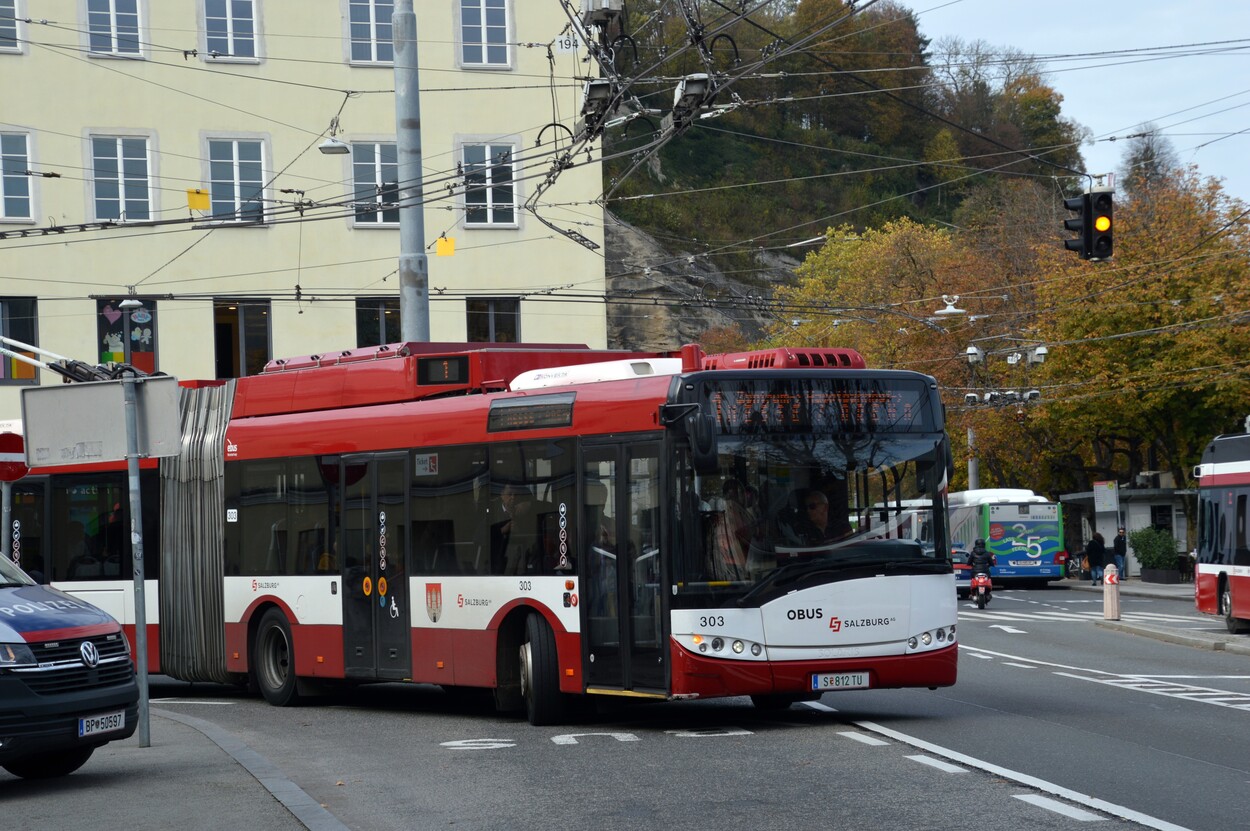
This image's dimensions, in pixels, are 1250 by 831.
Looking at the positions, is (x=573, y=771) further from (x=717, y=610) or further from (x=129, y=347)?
(x=129, y=347)

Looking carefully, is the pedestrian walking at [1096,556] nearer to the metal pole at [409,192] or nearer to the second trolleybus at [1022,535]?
the second trolleybus at [1022,535]

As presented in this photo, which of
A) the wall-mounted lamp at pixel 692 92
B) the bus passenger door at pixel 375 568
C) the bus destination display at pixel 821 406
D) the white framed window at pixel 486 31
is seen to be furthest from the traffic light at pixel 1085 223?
the white framed window at pixel 486 31

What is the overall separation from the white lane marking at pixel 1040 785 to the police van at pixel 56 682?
543cm

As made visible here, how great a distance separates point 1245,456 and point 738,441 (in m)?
16.6

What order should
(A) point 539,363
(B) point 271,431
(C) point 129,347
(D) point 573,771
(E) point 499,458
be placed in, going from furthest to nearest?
1. (C) point 129,347
2. (B) point 271,431
3. (A) point 539,363
4. (E) point 499,458
5. (D) point 573,771

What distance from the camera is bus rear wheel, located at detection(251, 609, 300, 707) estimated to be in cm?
1862

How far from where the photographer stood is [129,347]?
134 ft

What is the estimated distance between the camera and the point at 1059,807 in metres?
9.60

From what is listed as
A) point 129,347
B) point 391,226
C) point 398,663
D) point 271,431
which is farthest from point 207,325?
point 398,663

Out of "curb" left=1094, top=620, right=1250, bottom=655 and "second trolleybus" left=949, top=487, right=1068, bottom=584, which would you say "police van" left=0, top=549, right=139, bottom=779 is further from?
"second trolleybus" left=949, top=487, right=1068, bottom=584

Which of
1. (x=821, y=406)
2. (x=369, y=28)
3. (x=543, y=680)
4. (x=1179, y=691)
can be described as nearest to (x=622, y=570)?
(x=543, y=680)

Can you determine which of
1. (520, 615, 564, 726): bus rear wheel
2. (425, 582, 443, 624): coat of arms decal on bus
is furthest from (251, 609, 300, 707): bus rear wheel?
(520, 615, 564, 726): bus rear wheel

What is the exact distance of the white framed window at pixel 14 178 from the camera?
39.8 meters

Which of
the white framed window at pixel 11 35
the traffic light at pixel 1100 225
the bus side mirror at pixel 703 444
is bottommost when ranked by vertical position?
the bus side mirror at pixel 703 444
